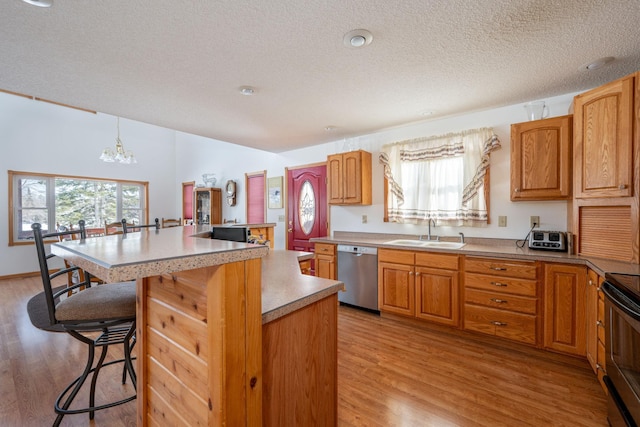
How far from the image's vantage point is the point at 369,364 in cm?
230

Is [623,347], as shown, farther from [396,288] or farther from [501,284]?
[396,288]

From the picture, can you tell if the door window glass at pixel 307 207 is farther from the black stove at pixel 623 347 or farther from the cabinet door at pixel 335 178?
the black stove at pixel 623 347

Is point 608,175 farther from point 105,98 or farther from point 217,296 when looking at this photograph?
point 105,98

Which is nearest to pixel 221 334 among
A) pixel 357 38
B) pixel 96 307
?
pixel 96 307

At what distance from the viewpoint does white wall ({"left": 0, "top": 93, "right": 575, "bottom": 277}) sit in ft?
9.81

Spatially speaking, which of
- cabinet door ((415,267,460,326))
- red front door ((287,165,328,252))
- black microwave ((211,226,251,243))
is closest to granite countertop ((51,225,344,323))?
black microwave ((211,226,251,243))

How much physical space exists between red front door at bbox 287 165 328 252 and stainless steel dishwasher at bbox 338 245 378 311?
1015 mm

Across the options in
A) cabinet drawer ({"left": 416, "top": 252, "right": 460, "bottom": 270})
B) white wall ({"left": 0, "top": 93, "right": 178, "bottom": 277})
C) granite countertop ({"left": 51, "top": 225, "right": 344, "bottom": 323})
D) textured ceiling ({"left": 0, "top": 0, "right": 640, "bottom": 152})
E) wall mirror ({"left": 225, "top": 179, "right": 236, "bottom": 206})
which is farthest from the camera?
wall mirror ({"left": 225, "top": 179, "right": 236, "bottom": 206})

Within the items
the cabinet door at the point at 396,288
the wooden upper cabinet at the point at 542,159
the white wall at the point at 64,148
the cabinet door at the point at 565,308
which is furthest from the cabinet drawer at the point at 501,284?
the white wall at the point at 64,148

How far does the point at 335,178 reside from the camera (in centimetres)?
398

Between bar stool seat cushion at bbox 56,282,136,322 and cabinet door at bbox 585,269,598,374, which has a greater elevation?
bar stool seat cushion at bbox 56,282,136,322

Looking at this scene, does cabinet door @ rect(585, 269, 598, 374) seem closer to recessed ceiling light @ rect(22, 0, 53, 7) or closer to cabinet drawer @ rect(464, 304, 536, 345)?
cabinet drawer @ rect(464, 304, 536, 345)

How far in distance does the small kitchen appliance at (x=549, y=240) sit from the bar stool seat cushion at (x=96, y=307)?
3.27 m

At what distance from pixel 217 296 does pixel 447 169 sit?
3182 mm
